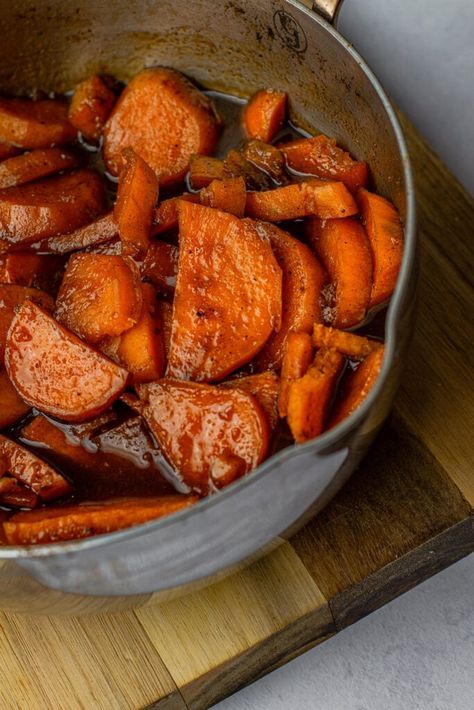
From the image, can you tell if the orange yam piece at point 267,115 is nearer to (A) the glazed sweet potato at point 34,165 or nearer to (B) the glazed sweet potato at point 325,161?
(B) the glazed sweet potato at point 325,161

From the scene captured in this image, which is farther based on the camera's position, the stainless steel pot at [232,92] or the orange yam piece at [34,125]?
the orange yam piece at [34,125]

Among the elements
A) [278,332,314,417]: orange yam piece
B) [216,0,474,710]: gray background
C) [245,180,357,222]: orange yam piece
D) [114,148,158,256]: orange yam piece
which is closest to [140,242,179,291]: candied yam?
[114,148,158,256]: orange yam piece

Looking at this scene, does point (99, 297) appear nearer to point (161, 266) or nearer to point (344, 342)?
point (161, 266)

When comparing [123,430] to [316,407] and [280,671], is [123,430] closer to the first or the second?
[316,407]

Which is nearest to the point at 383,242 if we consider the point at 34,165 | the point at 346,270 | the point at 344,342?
the point at 346,270

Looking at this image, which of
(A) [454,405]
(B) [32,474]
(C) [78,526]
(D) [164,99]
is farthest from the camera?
(D) [164,99]

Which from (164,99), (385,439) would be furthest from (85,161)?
(385,439)

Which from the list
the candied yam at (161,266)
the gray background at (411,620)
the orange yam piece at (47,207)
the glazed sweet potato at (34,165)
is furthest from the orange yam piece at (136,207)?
the gray background at (411,620)
